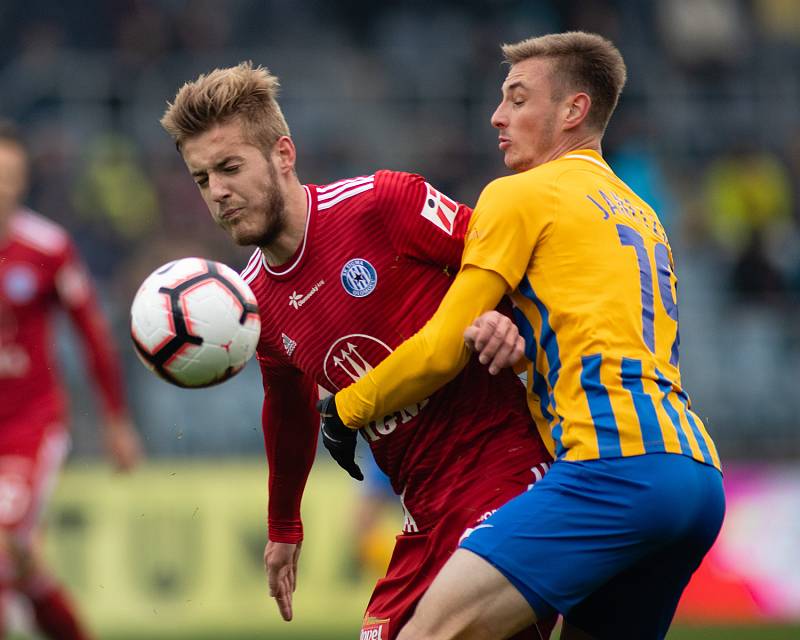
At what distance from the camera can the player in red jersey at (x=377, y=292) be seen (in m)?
4.68

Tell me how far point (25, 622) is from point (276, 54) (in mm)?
7329

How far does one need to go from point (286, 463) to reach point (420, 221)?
118cm

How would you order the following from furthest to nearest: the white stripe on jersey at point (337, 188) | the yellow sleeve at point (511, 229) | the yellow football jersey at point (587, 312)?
the white stripe on jersey at point (337, 188)
the yellow sleeve at point (511, 229)
the yellow football jersey at point (587, 312)

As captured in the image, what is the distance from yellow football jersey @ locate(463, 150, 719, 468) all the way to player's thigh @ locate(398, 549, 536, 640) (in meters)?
0.45

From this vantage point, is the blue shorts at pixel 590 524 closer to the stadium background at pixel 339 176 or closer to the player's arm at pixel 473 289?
the player's arm at pixel 473 289

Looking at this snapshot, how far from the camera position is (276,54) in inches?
594

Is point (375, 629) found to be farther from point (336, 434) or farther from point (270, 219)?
point (270, 219)

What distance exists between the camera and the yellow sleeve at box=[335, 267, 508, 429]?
14.1 feet

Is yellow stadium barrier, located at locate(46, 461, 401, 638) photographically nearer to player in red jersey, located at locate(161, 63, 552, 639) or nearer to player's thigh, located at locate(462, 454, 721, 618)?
player in red jersey, located at locate(161, 63, 552, 639)

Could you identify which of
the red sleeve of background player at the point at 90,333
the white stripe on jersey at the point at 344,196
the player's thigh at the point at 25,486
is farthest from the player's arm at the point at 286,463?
the red sleeve of background player at the point at 90,333

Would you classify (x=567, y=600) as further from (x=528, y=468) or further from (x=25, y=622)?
(x=25, y=622)

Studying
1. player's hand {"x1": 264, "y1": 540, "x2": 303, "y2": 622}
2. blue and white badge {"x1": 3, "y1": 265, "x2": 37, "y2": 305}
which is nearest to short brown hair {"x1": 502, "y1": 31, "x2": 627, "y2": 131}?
player's hand {"x1": 264, "y1": 540, "x2": 303, "y2": 622}

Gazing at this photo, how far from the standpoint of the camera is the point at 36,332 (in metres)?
8.43

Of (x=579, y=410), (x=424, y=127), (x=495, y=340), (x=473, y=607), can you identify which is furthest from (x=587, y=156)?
(x=424, y=127)
